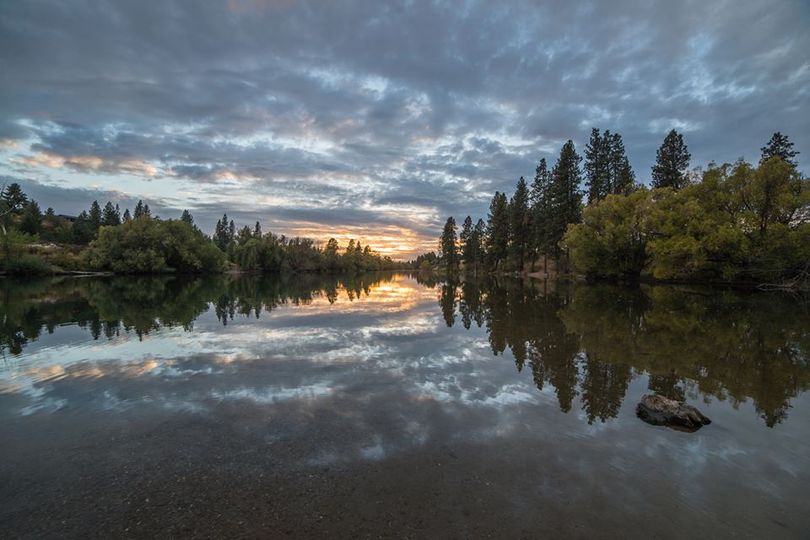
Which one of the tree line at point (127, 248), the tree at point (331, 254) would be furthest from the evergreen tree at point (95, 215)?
the tree at point (331, 254)

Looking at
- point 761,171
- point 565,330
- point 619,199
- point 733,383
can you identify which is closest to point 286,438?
point 733,383

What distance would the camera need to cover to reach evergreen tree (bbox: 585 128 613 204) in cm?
5641

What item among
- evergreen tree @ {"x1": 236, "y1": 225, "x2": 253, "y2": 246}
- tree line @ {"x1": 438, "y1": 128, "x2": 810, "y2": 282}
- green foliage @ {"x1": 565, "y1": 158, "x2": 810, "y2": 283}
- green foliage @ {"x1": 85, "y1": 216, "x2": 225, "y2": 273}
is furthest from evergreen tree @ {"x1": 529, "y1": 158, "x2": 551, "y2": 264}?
evergreen tree @ {"x1": 236, "y1": 225, "x2": 253, "y2": 246}

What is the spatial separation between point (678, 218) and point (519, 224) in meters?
39.0

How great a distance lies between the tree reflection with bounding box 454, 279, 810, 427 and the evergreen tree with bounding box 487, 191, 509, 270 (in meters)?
65.9

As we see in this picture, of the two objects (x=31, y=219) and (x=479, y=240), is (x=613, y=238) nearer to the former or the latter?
(x=479, y=240)

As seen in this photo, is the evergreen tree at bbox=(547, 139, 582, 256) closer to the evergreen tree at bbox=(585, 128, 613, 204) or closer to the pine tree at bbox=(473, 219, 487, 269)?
the evergreen tree at bbox=(585, 128, 613, 204)

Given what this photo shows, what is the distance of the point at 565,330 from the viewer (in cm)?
1423

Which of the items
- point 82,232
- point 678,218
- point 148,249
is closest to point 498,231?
point 678,218

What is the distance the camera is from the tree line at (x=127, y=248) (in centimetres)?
5938

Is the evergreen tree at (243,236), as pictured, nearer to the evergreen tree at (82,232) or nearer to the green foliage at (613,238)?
the evergreen tree at (82,232)

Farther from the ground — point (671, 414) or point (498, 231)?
point (498, 231)

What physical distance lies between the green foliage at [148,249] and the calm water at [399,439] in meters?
63.3

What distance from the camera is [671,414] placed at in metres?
6.26
